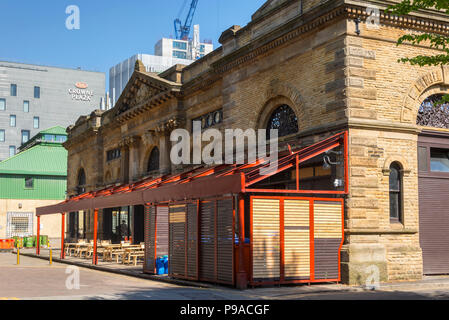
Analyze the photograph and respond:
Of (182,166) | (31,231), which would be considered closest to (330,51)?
(182,166)

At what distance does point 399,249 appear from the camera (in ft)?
59.6

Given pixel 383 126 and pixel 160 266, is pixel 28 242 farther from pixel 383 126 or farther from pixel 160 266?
pixel 383 126

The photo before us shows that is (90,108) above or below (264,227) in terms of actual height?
above

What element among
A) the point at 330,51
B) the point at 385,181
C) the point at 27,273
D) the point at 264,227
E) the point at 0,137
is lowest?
the point at 27,273

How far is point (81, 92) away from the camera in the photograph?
10081 cm

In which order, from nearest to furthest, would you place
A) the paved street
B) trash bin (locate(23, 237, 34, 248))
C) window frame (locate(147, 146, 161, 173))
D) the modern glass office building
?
the paved street → window frame (locate(147, 146, 161, 173)) → trash bin (locate(23, 237, 34, 248)) → the modern glass office building

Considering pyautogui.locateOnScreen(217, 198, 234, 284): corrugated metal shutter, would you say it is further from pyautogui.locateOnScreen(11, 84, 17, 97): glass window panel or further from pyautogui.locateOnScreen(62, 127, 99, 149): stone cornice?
pyautogui.locateOnScreen(11, 84, 17, 97): glass window panel

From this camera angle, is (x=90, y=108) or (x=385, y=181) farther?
(x=90, y=108)

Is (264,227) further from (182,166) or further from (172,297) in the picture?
(182,166)

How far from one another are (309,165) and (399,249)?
3.92 metres

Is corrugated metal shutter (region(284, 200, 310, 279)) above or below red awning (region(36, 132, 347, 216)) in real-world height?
below

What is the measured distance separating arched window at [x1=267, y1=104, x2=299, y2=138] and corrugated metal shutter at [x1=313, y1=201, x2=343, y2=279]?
13.3 feet

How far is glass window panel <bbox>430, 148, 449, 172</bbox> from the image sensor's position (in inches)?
774

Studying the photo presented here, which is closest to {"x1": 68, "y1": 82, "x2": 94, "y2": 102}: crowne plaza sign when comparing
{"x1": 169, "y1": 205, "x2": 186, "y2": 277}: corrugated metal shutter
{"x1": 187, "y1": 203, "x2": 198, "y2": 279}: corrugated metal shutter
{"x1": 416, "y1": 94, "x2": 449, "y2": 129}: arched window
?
{"x1": 169, "y1": 205, "x2": 186, "y2": 277}: corrugated metal shutter
